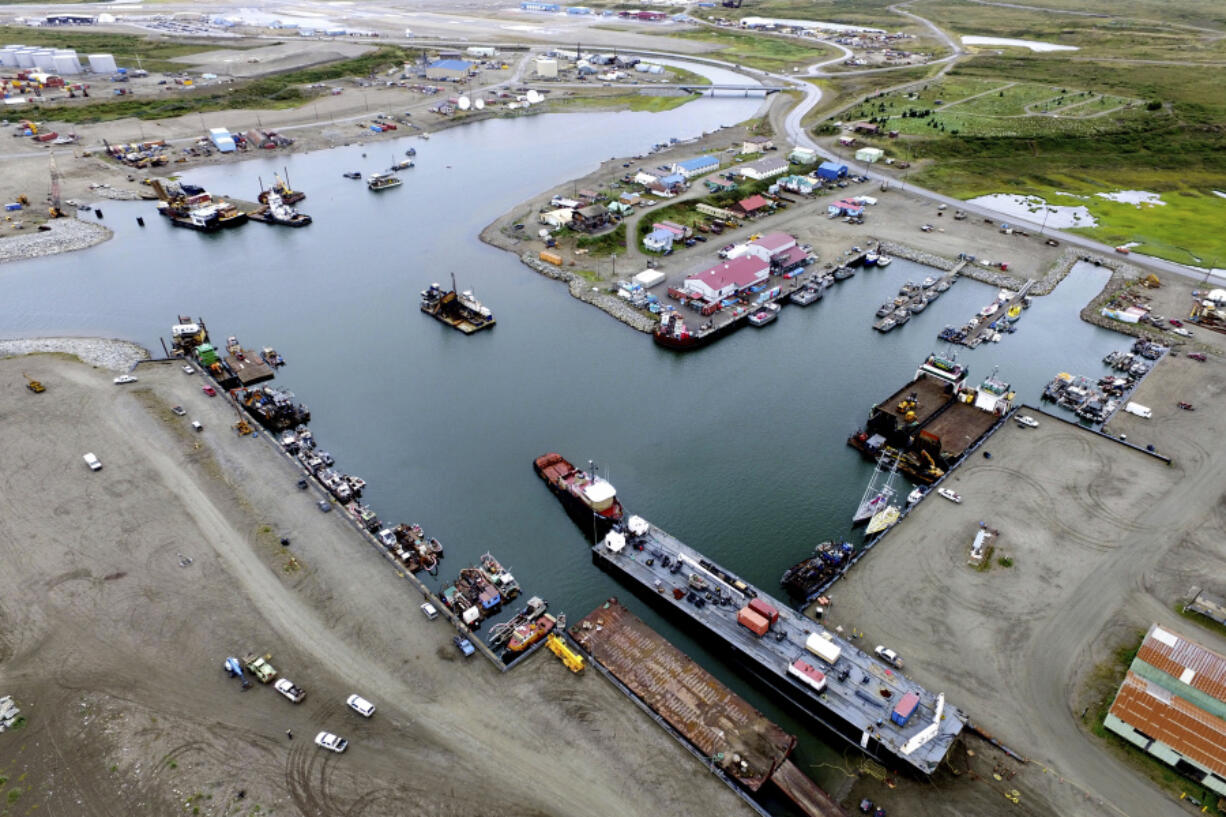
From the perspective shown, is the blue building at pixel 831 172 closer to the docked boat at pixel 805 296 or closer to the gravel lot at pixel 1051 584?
the docked boat at pixel 805 296

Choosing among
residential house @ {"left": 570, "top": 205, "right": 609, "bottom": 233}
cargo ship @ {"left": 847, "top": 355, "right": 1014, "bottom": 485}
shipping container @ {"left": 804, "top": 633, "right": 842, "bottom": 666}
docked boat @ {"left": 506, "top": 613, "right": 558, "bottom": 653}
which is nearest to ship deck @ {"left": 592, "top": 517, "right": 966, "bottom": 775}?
shipping container @ {"left": 804, "top": 633, "right": 842, "bottom": 666}

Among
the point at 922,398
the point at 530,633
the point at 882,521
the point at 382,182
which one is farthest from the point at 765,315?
the point at 382,182

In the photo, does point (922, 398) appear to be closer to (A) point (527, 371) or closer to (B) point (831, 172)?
(A) point (527, 371)

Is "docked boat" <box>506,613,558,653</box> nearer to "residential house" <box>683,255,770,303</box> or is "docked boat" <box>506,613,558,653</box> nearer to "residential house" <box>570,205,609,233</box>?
"residential house" <box>683,255,770,303</box>

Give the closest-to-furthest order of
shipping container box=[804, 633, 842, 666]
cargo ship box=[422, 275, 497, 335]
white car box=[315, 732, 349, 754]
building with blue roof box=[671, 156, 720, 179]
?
white car box=[315, 732, 349, 754] < shipping container box=[804, 633, 842, 666] < cargo ship box=[422, 275, 497, 335] < building with blue roof box=[671, 156, 720, 179]

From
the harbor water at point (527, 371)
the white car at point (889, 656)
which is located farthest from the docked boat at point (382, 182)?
the white car at point (889, 656)

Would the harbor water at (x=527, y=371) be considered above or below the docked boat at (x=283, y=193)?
below

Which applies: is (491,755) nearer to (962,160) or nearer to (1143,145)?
(962,160)
